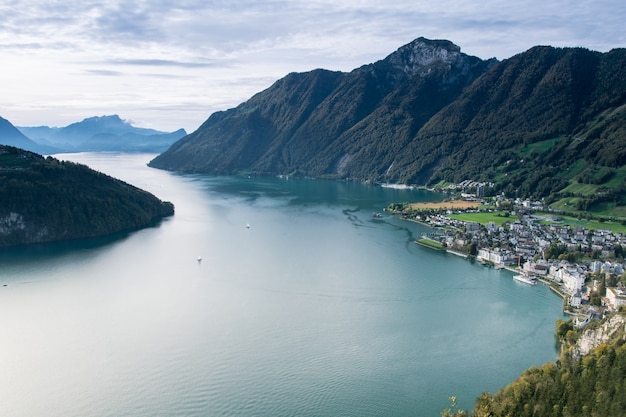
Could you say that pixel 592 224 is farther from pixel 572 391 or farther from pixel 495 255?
pixel 572 391

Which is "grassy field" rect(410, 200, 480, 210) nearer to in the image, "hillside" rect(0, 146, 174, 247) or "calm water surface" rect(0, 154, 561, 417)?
"calm water surface" rect(0, 154, 561, 417)

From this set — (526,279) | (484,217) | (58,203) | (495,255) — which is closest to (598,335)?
(526,279)

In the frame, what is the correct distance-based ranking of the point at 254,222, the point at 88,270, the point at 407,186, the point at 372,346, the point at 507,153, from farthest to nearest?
the point at 407,186, the point at 507,153, the point at 254,222, the point at 88,270, the point at 372,346

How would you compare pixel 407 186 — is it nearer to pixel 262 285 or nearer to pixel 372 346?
pixel 262 285

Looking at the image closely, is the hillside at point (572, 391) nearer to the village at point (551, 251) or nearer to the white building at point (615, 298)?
the village at point (551, 251)

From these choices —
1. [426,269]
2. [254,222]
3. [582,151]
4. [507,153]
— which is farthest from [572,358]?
[507,153]

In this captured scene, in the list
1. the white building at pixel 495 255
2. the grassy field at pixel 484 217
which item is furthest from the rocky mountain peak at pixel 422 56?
the white building at pixel 495 255
